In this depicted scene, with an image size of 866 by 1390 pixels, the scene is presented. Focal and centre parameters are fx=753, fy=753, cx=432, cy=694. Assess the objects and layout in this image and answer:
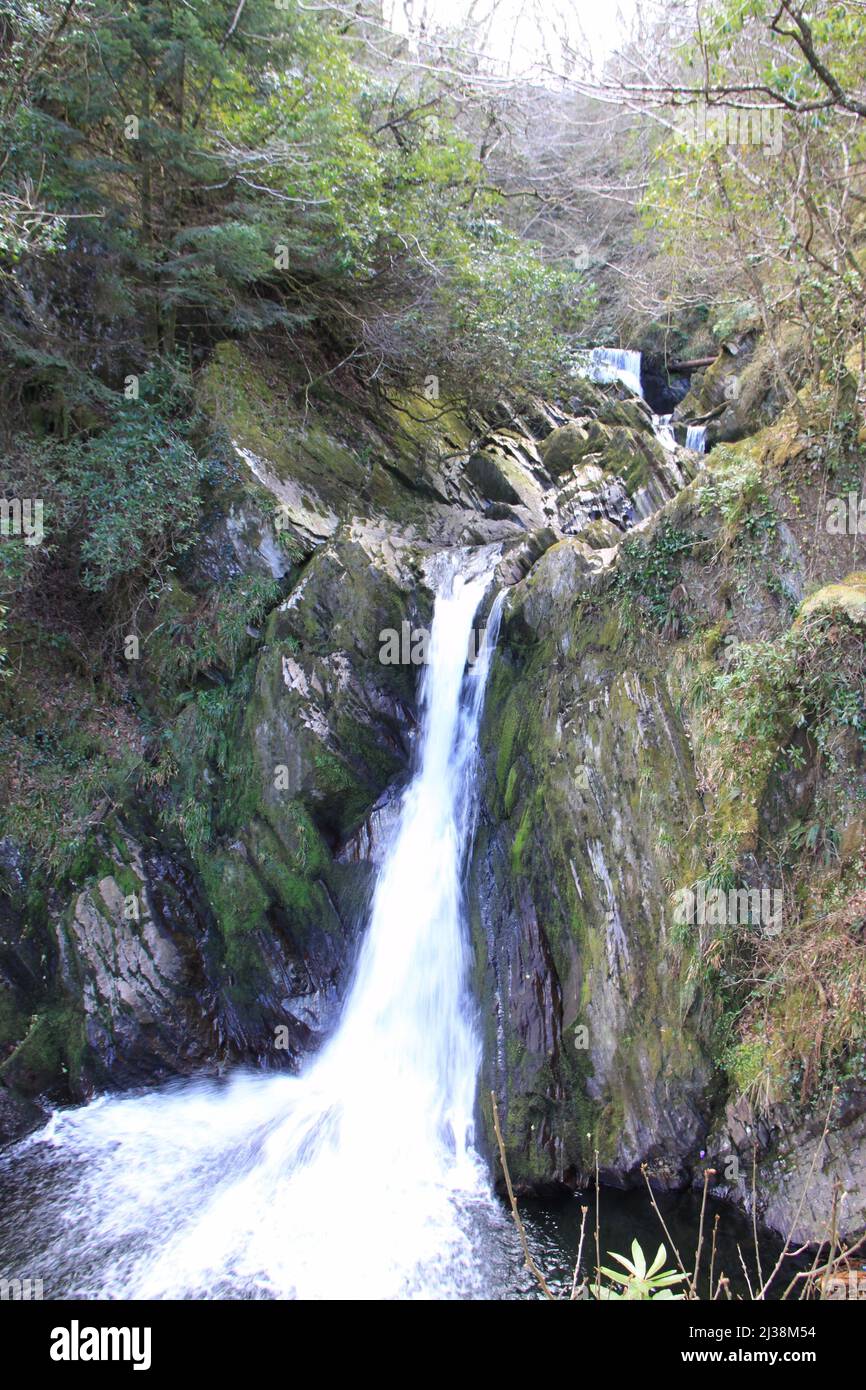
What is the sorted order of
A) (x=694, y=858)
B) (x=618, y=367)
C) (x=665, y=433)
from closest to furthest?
(x=694, y=858) → (x=665, y=433) → (x=618, y=367)

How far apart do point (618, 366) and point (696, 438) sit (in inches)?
184

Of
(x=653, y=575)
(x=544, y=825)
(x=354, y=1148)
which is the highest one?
(x=653, y=575)

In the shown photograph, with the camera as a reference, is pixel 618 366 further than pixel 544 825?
Yes

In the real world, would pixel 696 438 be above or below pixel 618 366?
below

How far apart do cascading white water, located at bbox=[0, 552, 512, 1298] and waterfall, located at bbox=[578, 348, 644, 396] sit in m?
9.25

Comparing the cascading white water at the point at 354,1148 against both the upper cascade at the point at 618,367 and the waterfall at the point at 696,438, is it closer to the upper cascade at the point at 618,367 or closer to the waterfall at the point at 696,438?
the waterfall at the point at 696,438

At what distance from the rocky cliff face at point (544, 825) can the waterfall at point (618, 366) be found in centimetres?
634

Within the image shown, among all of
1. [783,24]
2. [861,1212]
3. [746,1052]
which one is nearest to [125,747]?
[746,1052]

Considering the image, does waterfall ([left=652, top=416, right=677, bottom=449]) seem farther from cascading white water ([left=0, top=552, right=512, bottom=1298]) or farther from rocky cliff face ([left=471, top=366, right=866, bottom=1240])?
rocky cliff face ([left=471, top=366, right=866, bottom=1240])

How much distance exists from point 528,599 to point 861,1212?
5.13m

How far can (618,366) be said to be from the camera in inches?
678

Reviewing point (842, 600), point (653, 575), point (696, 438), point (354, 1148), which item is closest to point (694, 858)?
point (842, 600)

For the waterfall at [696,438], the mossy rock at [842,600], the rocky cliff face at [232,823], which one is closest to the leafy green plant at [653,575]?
the mossy rock at [842,600]

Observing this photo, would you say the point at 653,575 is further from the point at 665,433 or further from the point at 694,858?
the point at 665,433
